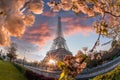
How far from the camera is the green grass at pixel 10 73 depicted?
111 ft

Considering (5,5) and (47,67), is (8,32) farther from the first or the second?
(47,67)

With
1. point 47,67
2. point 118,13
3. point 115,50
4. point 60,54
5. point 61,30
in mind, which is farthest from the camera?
point 61,30

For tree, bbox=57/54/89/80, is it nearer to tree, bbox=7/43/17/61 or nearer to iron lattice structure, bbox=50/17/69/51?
tree, bbox=7/43/17/61

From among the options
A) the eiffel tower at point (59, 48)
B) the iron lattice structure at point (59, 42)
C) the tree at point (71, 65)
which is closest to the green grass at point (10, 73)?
the tree at point (71, 65)

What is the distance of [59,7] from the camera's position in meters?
8.11

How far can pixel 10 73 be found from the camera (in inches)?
1421

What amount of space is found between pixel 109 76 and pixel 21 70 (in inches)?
1141

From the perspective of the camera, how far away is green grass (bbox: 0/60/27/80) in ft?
111

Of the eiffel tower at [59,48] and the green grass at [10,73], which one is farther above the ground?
the green grass at [10,73]

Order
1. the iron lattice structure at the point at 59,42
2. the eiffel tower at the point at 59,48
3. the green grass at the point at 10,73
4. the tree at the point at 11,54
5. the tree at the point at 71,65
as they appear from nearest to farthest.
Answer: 1. the tree at the point at 71,65
2. the green grass at the point at 10,73
3. the tree at the point at 11,54
4. the eiffel tower at the point at 59,48
5. the iron lattice structure at the point at 59,42

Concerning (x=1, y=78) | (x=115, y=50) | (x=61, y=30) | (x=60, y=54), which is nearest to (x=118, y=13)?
(x=1, y=78)

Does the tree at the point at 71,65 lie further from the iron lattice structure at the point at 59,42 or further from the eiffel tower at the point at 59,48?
the iron lattice structure at the point at 59,42

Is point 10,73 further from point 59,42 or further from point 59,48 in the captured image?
point 59,42

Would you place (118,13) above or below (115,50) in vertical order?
above
